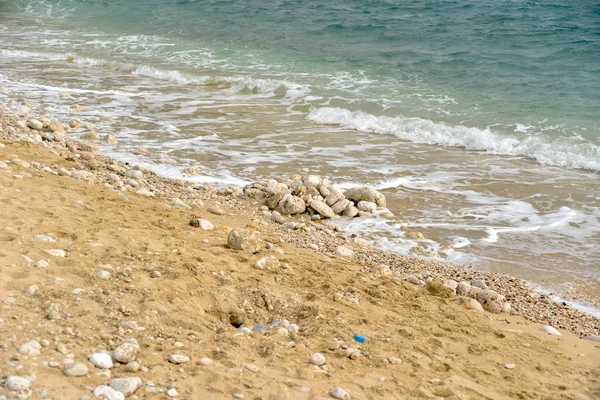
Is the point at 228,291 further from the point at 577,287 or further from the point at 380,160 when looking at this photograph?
the point at 380,160

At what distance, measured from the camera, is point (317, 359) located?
4113mm

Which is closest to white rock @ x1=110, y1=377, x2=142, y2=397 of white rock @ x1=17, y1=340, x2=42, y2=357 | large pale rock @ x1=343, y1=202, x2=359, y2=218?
white rock @ x1=17, y1=340, x2=42, y2=357

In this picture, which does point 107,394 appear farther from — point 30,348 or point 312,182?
point 312,182

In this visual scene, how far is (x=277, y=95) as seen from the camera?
1471cm

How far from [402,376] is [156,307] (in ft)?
5.35

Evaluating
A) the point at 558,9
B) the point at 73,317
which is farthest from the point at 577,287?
the point at 558,9

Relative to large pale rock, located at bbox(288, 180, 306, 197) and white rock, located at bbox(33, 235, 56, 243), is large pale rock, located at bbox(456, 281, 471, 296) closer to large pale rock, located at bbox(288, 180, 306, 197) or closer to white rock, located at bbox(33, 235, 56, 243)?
large pale rock, located at bbox(288, 180, 306, 197)

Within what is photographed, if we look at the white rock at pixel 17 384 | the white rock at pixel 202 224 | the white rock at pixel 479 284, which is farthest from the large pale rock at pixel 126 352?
the white rock at pixel 479 284

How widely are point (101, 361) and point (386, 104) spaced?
1116cm

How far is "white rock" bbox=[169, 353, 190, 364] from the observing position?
3.81m

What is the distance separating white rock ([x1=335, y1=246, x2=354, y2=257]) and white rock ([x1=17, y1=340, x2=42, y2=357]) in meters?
3.35

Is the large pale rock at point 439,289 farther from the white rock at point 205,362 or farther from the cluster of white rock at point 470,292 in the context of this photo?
the white rock at point 205,362

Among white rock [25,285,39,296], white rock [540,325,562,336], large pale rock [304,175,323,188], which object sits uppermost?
white rock [25,285,39,296]

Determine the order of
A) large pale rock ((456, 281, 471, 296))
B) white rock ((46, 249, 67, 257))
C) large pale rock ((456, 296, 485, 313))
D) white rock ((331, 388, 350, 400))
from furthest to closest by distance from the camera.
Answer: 1. large pale rock ((456, 281, 471, 296))
2. large pale rock ((456, 296, 485, 313))
3. white rock ((46, 249, 67, 257))
4. white rock ((331, 388, 350, 400))
